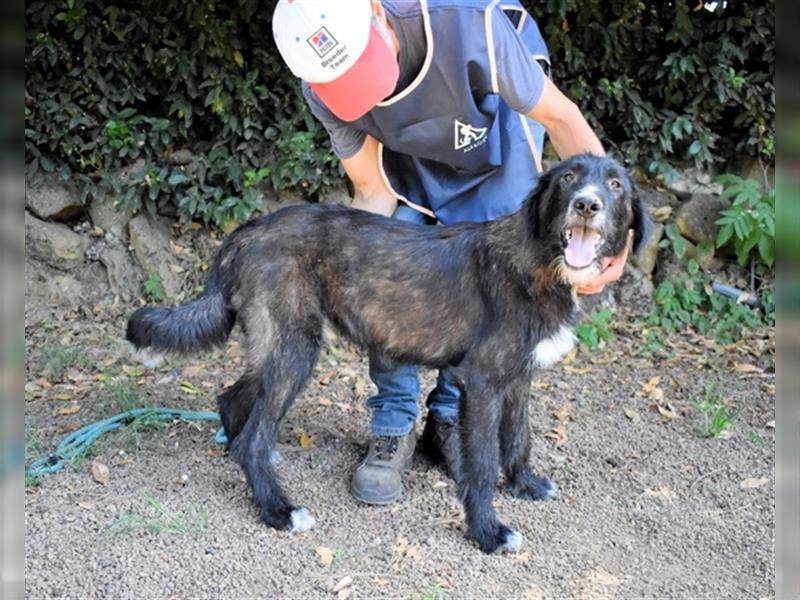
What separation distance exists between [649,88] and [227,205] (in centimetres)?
353

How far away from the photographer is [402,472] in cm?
400

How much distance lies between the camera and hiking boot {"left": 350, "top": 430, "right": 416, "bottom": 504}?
12.4ft

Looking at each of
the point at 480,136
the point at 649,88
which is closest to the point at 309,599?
the point at 480,136

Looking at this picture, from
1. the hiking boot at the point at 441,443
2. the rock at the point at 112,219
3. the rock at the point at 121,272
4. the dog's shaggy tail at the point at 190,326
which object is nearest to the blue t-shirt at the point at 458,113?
the dog's shaggy tail at the point at 190,326

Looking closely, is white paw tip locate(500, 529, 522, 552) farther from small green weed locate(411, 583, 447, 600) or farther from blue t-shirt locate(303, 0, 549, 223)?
blue t-shirt locate(303, 0, 549, 223)

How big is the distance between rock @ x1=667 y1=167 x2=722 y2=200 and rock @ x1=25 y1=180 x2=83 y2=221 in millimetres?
4739

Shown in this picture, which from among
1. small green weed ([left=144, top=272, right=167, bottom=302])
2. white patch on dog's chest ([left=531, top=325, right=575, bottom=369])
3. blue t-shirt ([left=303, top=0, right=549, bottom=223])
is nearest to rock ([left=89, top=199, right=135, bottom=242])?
small green weed ([left=144, top=272, right=167, bottom=302])

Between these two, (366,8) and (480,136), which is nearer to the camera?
(366,8)

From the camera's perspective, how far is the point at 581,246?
321 cm

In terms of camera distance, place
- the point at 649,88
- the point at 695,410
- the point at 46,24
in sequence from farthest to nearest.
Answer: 1. the point at 649,88
2. the point at 46,24
3. the point at 695,410

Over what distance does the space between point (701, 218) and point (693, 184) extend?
38 centimetres

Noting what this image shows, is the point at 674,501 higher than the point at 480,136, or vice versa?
the point at 480,136

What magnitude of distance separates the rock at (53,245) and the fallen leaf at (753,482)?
4.89m

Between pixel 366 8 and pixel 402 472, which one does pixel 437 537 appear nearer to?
pixel 402 472
